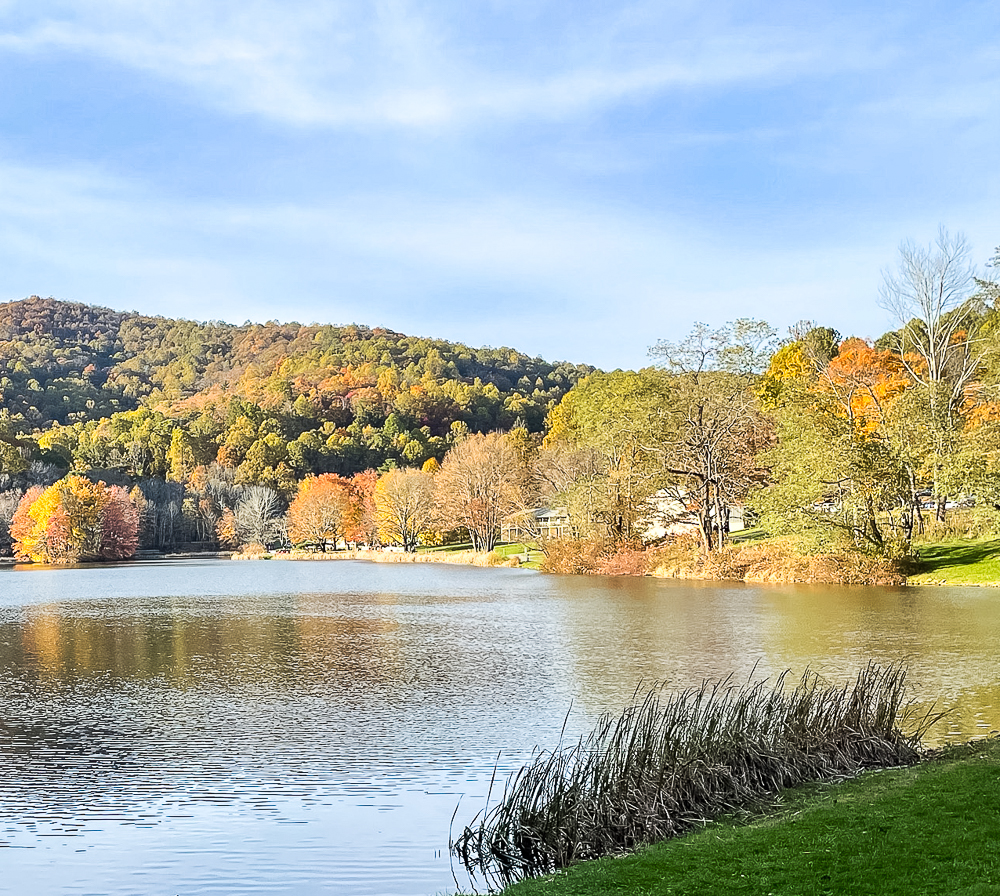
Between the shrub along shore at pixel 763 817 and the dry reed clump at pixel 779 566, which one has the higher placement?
the shrub along shore at pixel 763 817

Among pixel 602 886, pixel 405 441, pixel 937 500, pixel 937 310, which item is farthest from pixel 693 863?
pixel 405 441

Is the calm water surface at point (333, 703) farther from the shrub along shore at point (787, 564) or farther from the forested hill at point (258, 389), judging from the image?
the forested hill at point (258, 389)

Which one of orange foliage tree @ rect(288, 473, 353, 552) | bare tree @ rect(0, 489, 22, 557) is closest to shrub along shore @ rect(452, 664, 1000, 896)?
orange foliage tree @ rect(288, 473, 353, 552)

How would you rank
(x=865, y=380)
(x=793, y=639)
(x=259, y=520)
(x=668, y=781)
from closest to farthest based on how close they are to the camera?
(x=668, y=781), (x=793, y=639), (x=865, y=380), (x=259, y=520)

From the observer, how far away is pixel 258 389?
13438cm

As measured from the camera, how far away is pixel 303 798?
33.5 feet

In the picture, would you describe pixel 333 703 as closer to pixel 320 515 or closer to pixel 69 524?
pixel 69 524

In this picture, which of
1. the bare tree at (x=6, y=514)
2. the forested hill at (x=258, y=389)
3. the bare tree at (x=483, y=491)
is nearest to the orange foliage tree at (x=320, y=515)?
the forested hill at (x=258, y=389)

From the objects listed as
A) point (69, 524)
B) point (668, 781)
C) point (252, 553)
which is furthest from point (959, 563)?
point (69, 524)

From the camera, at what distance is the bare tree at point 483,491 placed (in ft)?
238

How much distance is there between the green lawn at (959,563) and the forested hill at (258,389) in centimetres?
7690

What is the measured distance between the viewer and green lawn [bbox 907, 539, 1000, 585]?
1326 inches

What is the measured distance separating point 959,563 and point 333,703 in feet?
91.9

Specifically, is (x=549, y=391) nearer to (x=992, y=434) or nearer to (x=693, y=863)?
(x=992, y=434)
